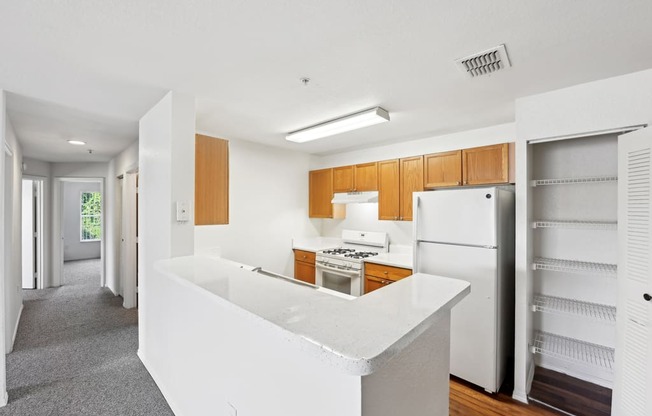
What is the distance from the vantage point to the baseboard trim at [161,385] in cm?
196

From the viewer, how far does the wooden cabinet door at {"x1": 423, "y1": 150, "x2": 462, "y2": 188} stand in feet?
9.97

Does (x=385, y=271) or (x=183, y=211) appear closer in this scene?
(x=183, y=211)

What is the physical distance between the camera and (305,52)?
1600 mm

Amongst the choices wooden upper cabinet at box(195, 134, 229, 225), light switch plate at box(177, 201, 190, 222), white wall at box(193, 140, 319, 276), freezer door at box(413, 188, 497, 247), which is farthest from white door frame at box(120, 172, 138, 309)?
freezer door at box(413, 188, 497, 247)

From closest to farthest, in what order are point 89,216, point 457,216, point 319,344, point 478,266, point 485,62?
point 319,344
point 485,62
point 478,266
point 457,216
point 89,216

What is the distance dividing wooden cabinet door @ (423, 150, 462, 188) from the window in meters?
9.64

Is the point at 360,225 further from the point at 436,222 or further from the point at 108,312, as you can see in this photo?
the point at 108,312

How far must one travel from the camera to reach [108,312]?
390 cm

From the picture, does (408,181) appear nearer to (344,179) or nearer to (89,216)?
(344,179)

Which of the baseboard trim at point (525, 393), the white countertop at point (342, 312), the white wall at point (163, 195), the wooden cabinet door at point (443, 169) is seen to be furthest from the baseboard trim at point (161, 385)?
the wooden cabinet door at point (443, 169)

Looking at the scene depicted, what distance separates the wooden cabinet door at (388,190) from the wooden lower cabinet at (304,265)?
1.23 metres

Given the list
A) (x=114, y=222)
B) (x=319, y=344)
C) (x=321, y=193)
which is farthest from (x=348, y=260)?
(x=114, y=222)

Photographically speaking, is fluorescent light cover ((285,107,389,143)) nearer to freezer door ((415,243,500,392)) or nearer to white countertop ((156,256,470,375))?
freezer door ((415,243,500,392))

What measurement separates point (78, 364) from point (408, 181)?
3.89 m
